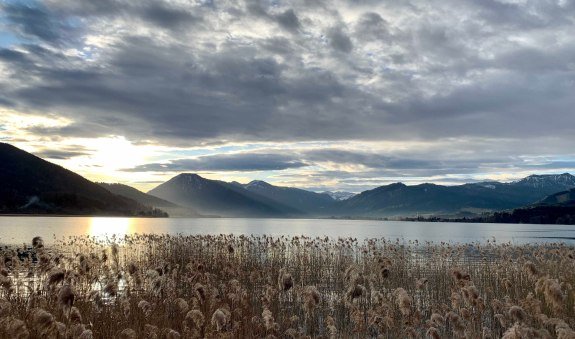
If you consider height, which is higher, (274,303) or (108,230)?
(108,230)

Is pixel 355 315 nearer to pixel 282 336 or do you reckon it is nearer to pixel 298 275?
pixel 282 336

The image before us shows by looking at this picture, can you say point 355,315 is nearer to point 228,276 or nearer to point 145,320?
point 145,320

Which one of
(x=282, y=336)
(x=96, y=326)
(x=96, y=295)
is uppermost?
(x=96, y=295)

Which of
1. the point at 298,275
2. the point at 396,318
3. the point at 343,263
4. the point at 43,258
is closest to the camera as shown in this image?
the point at 43,258

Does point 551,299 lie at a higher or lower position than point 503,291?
higher

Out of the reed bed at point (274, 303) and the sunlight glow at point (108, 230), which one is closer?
the reed bed at point (274, 303)

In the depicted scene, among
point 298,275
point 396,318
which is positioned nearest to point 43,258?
point 396,318

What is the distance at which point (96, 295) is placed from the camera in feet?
43.4

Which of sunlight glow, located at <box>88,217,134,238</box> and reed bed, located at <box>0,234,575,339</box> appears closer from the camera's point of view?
reed bed, located at <box>0,234,575,339</box>

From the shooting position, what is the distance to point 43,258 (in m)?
15.1

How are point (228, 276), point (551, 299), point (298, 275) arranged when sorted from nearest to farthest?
point (551, 299), point (228, 276), point (298, 275)

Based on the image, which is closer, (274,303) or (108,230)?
(274,303)

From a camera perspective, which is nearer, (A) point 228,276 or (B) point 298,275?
(A) point 228,276

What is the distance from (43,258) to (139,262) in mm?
17197
